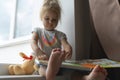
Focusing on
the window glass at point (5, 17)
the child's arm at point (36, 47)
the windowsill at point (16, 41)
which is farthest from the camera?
the window glass at point (5, 17)

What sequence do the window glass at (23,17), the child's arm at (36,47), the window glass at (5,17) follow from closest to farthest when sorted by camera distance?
1. the child's arm at (36,47)
2. the window glass at (23,17)
3. the window glass at (5,17)

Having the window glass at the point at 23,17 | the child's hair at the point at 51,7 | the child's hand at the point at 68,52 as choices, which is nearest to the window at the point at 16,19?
the window glass at the point at 23,17

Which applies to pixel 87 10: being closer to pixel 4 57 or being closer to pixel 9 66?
pixel 9 66

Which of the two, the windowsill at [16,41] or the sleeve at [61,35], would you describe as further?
the windowsill at [16,41]

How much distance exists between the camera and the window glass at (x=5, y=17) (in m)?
1.63

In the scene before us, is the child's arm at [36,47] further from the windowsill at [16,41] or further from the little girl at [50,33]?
the windowsill at [16,41]

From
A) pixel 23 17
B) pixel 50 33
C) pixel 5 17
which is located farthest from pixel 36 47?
pixel 5 17

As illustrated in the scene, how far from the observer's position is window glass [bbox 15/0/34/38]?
4.94ft

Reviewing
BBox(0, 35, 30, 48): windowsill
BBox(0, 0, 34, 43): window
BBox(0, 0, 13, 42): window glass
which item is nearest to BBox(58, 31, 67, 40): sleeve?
BBox(0, 35, 30, 48): windowsill

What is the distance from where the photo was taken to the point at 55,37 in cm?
99

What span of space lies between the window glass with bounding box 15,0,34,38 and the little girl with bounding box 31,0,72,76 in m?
0.51

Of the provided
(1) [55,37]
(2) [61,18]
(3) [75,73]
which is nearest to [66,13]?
(2) [61,18]

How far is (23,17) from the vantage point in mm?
1557

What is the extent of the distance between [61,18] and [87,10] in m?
Answer: 0.15
